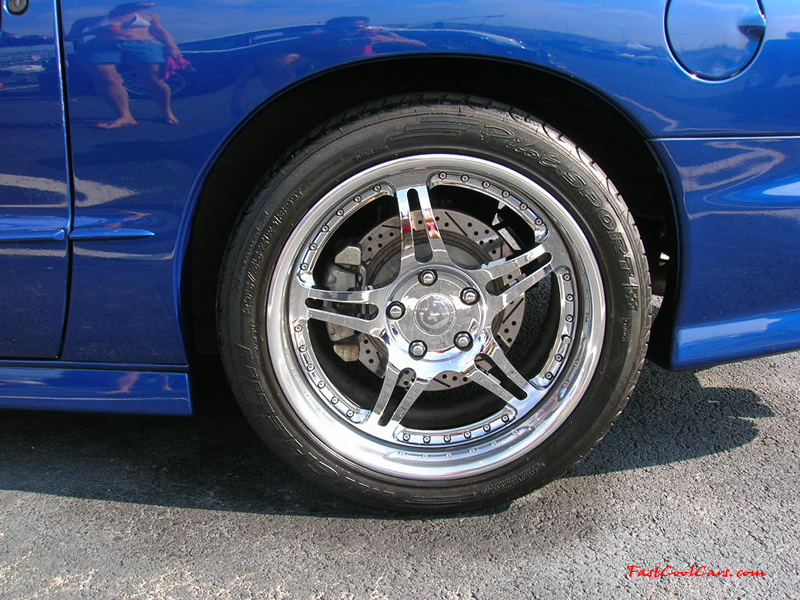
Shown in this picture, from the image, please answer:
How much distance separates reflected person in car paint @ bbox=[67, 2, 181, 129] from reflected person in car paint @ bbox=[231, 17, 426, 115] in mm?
168

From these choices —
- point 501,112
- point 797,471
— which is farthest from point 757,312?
point 501,112

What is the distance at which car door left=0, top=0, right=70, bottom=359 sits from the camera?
164 centimetres

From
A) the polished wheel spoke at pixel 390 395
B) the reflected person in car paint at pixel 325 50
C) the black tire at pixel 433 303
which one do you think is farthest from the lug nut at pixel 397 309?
the reflected person in car paint at pixel 325 50

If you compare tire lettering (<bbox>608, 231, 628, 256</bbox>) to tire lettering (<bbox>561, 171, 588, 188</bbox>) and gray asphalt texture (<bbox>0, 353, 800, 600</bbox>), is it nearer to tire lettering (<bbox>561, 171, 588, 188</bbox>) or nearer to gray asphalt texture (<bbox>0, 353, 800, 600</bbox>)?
tire lettering (<bbox>561, 171, 588, 188</bbox>)

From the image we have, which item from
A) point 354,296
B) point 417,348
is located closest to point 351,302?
point 354,296

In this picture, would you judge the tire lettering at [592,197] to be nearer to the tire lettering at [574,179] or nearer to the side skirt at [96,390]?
the tire lettering at [574,179]

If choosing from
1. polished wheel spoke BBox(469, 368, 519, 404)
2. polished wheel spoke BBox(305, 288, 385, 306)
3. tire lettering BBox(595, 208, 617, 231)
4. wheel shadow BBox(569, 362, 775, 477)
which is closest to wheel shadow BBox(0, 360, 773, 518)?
wheel shadow BBox(569, 362, 775, 477)

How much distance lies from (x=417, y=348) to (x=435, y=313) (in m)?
0.10

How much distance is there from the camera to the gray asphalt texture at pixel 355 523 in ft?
5.58

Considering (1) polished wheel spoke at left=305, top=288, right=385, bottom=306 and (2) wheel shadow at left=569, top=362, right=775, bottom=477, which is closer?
(1) polished wheel spoke at left=305, top=288, right=385, bottom=306

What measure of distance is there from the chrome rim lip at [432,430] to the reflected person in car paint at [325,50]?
249 millimetres

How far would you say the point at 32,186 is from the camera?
174cm

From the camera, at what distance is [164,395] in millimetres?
1888

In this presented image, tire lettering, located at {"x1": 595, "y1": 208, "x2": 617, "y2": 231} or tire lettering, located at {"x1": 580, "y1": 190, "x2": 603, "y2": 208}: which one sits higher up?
tire lettering, located at {"x1": 580, "y1": 190, "x2": 603, "y2": 208}
